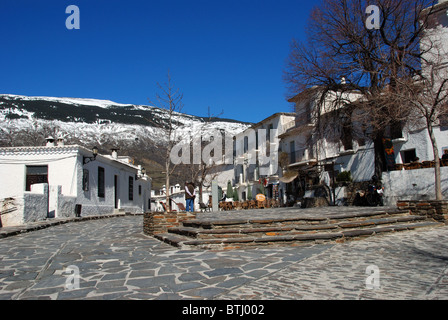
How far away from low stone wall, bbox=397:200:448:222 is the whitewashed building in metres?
12.7

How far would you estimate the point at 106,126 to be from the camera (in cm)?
11962

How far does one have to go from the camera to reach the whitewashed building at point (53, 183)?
A: 13724mm

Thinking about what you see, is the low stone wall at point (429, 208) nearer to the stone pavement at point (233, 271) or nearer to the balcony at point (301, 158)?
the stone pavement at point (233, 271)

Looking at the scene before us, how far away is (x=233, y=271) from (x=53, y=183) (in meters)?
17.0

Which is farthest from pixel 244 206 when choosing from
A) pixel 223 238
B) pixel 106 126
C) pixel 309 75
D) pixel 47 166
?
pixel 106 126

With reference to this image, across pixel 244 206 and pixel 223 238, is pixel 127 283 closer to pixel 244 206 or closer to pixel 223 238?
pixel 223 238

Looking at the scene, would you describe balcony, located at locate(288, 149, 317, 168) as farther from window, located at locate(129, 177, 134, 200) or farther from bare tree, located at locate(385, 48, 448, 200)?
bare tree, located at locate(385, 48, 448, 200)

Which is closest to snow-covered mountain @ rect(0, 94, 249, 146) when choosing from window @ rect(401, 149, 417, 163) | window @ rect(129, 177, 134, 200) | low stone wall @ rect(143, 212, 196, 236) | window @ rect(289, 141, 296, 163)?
window @ rect(289, 141, 296, 163)

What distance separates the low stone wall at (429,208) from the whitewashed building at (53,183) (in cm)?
1266

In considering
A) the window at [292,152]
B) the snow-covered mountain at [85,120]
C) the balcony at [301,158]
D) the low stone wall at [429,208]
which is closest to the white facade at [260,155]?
the window at [292,152]

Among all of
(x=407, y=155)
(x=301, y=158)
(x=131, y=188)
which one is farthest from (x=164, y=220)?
(x=301, y=158)

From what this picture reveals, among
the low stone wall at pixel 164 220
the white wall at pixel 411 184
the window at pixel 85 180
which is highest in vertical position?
the window at pixel 85 180

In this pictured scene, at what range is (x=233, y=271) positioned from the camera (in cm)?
479
